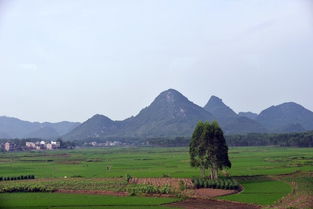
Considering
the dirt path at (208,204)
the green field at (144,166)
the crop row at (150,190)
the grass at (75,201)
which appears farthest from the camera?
the green field at (144,166)

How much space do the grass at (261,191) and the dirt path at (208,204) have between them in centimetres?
73

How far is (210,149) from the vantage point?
29078mm

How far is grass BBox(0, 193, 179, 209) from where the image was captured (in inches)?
755

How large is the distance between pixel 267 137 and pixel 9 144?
52.1 meters

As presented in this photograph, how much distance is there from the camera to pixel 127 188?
24.3m

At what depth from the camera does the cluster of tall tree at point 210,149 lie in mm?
28844

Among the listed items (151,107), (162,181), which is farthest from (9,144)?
(151,107)

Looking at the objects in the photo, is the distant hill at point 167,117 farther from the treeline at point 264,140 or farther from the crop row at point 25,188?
the crop row at point 25,188

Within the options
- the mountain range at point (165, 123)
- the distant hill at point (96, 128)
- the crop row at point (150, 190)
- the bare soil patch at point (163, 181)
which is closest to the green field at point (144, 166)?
the bare soil patch at point (163, 181)

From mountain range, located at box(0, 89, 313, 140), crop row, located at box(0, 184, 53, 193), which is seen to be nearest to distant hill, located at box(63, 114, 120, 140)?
mountain range, located at box(0, 89, 313, 140)

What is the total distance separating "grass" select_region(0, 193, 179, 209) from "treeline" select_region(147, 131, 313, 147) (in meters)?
59.7

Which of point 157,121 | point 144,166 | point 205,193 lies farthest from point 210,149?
point 157,121

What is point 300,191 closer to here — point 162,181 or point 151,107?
point 162,181

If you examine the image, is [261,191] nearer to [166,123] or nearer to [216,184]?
[216,184]
